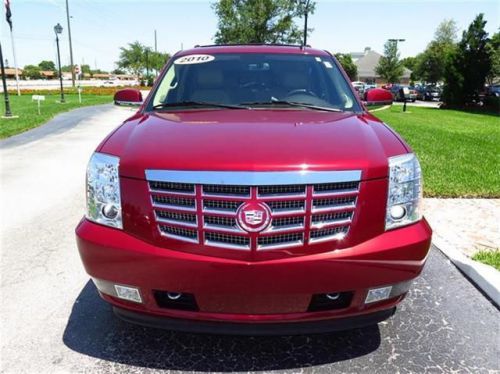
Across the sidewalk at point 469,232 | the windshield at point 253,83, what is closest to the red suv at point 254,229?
the windshield at point 253,83

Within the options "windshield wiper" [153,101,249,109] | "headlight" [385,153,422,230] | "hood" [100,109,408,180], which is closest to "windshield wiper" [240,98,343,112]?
"windshield wiper" [153,101,249,109]

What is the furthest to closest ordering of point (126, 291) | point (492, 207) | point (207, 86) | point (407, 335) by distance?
point (492, 207) → point (207, 86) → point (407, 335) → point (126, 291)

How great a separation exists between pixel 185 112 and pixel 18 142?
921 cm

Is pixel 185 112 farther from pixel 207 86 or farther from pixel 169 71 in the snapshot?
pixel 169 71

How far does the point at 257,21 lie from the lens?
38.9 meters

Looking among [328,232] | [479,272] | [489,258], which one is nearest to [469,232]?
[489,258]

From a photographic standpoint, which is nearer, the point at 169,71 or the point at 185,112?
the point at 185,112

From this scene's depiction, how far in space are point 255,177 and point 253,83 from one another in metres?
1.81

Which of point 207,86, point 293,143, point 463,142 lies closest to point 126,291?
point 293,143

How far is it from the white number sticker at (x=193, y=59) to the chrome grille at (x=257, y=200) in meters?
2.07

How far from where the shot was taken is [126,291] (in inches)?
95.4

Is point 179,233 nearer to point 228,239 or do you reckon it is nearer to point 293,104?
point 228,239

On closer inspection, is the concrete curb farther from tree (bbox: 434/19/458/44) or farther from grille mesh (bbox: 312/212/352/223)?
tree (bbox: 434/19/458/44)

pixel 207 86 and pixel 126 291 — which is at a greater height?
pixel 207 86
